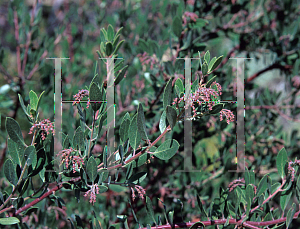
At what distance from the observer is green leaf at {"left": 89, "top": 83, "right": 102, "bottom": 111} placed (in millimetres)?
570

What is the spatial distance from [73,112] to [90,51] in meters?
0.88

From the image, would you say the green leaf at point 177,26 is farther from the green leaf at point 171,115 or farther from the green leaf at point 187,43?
the green leaf at point 171,115

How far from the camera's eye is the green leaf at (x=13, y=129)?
597mm

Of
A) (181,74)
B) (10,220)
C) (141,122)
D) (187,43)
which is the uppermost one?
(187,43)

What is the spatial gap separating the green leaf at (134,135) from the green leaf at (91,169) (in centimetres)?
9

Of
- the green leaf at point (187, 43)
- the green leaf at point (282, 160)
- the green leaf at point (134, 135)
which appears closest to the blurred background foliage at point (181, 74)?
the green leaf at point (187, 43)

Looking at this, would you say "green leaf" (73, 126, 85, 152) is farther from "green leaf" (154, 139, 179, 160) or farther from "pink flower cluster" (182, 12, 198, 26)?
"pink flower cluster" (182, 12, 198, 26)

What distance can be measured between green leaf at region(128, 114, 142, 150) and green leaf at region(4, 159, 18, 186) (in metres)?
0.25

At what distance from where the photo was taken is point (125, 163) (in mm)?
604

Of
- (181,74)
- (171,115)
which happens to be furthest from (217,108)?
(181,74)

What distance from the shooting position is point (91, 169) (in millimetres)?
580

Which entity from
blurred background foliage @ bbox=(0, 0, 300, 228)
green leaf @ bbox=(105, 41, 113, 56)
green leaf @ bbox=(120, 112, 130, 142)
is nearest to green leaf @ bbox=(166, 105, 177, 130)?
green leaf @ bbox=(120, 112, 130, 142)

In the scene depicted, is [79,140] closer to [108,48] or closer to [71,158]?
[71,158]

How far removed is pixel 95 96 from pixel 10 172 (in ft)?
0.80
